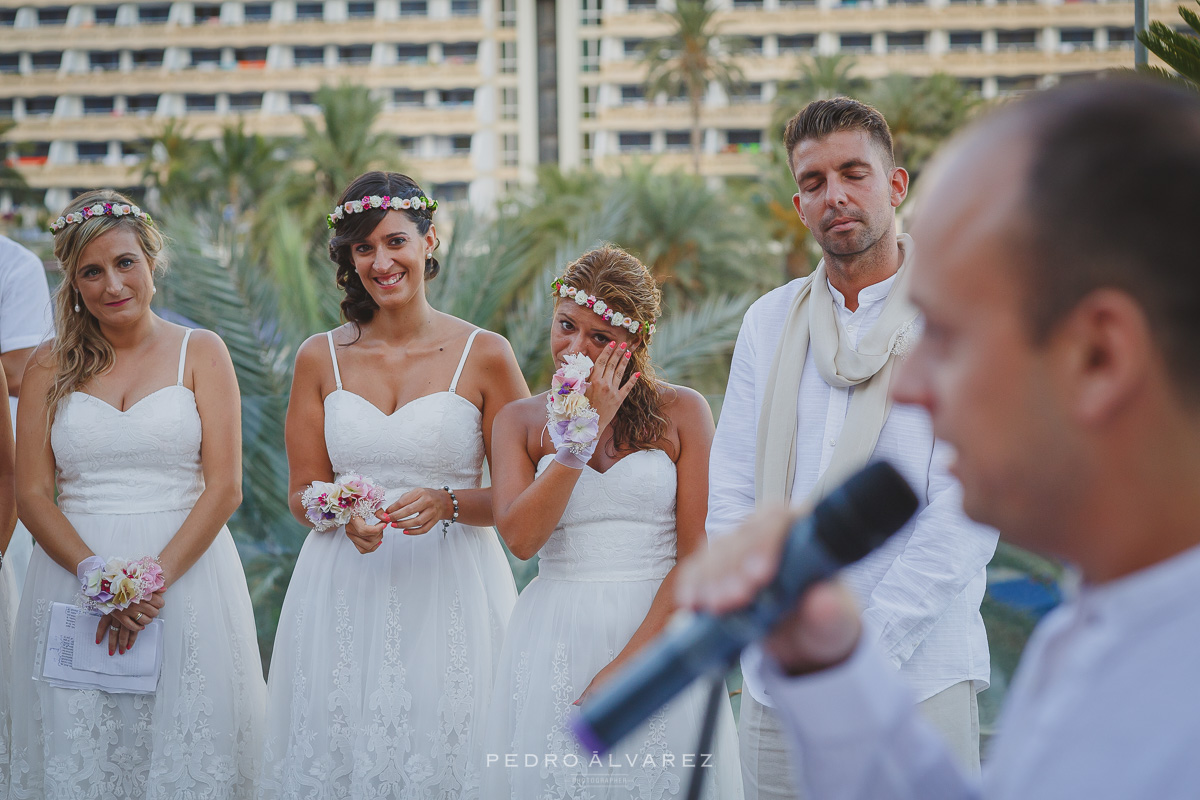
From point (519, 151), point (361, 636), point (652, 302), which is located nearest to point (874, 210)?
point (652, 302)

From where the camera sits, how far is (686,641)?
113 centimetres

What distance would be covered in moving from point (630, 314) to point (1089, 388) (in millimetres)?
3165

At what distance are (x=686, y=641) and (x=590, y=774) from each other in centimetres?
288

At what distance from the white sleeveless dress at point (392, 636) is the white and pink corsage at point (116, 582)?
0.53m

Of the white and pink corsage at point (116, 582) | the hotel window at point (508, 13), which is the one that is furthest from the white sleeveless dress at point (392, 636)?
the hotel window at point (508, 13)

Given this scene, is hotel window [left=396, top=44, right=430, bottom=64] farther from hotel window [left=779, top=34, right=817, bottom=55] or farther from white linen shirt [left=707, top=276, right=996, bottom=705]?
white linen shirt [left=707, top=276, right=996, bottom=705]

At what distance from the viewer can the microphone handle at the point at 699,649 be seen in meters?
1.11

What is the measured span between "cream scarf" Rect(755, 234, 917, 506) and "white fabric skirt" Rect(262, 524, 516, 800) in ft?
4.82

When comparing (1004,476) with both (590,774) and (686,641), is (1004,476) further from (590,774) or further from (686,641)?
(590,774)

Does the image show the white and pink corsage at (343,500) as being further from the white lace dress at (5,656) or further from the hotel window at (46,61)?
the hotel window at (46,61)

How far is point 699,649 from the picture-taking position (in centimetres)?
112

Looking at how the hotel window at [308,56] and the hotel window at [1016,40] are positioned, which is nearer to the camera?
the hotel window at [1016,40]

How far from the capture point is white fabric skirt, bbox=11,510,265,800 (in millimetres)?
4297

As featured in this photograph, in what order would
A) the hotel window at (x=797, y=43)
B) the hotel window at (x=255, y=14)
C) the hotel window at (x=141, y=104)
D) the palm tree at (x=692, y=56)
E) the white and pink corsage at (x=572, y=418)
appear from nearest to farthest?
the white and pink corsage at (x=572, y=418) → the palm tree at (x=692, y=56) → the hotel window at (x=797, y=43) → the hotel window at (x=141, y=104) → the hotel window at (x=255, y=14)
